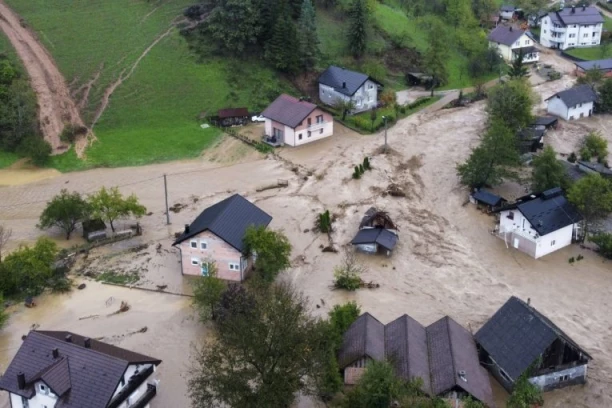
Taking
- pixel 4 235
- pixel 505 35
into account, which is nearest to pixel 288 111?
pixel 4 235

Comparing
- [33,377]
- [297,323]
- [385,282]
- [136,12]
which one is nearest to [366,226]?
[385,282]

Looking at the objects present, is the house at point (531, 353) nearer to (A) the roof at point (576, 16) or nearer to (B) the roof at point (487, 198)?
(B) the roof at point (487, 198)

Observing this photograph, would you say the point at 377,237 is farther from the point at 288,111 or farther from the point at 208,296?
the point at 288,111

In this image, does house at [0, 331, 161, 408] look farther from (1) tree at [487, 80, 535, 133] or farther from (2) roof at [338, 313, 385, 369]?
(1) tree at [487, 80, 535, 133]

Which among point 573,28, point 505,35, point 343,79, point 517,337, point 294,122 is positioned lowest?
point 573,28

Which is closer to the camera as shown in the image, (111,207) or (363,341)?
(363,341)

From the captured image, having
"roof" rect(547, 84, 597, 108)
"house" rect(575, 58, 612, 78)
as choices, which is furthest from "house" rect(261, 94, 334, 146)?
"house" rect(575, 58, 612, 78)
